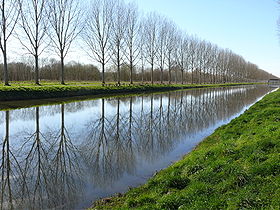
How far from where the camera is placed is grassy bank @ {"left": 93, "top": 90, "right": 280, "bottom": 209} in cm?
424

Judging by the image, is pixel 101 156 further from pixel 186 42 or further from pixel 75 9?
pixel 186 42

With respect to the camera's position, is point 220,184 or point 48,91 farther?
point 48,91

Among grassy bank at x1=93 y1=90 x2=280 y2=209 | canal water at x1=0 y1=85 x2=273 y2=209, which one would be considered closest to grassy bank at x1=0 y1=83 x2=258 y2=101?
canal water at x1=0 y1=85 x2=273 y2=209

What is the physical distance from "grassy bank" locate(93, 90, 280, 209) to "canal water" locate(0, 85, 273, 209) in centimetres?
99

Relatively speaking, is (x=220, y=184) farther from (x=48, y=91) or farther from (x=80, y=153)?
(x=48, y=91)

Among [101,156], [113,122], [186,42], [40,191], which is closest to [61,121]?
[113,122]

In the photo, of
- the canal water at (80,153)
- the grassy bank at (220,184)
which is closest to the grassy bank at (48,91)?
the canal water at (80,153)

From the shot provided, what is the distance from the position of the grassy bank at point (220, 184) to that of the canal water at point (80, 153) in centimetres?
99

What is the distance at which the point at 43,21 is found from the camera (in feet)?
110

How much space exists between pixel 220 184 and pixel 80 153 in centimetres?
563

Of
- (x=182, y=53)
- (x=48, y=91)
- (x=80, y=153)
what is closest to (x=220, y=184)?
(x=80, y=153)

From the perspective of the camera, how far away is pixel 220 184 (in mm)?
4977

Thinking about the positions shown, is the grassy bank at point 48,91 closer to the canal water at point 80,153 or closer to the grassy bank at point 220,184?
the canal water at point 80,153

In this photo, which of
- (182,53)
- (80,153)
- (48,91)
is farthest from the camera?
(182,53)
